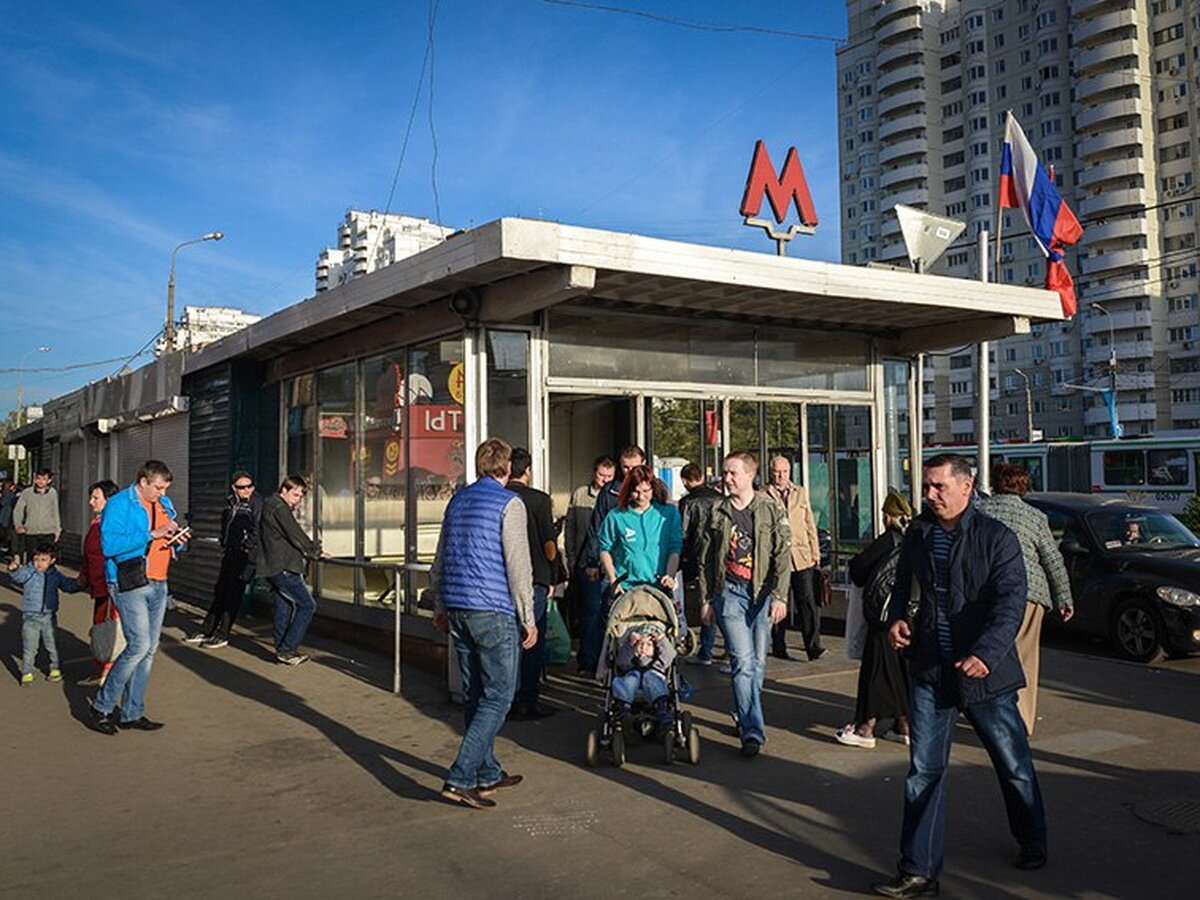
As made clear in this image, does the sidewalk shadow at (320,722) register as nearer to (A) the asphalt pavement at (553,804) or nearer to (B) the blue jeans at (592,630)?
(A) the asphalt pavement at (553,804)

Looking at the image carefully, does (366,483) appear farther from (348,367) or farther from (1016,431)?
(1016,431)

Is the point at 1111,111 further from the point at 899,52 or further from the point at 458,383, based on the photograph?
the point at 458,383

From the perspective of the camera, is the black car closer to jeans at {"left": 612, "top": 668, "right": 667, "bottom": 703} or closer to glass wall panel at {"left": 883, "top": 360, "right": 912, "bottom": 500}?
glass wall panel at {"left": 883, "top": 360, "right": 912, "bottom": 500}

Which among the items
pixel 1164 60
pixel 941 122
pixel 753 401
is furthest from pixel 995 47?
pixel 753 401

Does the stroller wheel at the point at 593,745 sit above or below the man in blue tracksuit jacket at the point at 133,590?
below

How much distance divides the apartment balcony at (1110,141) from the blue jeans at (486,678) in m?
81.8

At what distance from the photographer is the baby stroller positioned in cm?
631

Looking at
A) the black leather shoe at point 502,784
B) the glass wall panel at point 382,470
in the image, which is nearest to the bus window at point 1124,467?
the glass wall panel at point 382,470

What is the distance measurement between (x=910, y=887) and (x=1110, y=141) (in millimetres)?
82699

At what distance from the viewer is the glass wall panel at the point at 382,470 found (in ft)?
34.8

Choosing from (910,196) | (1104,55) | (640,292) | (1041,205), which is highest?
(1104,55)

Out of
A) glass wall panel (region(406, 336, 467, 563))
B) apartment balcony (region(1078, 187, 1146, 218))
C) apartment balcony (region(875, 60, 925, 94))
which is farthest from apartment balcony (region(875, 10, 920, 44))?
glass wall panel (region(406, 336, 467, 563))

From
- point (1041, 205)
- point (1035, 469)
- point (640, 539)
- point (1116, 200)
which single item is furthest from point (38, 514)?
point (1116, 200)

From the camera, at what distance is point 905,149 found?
88.2 m
